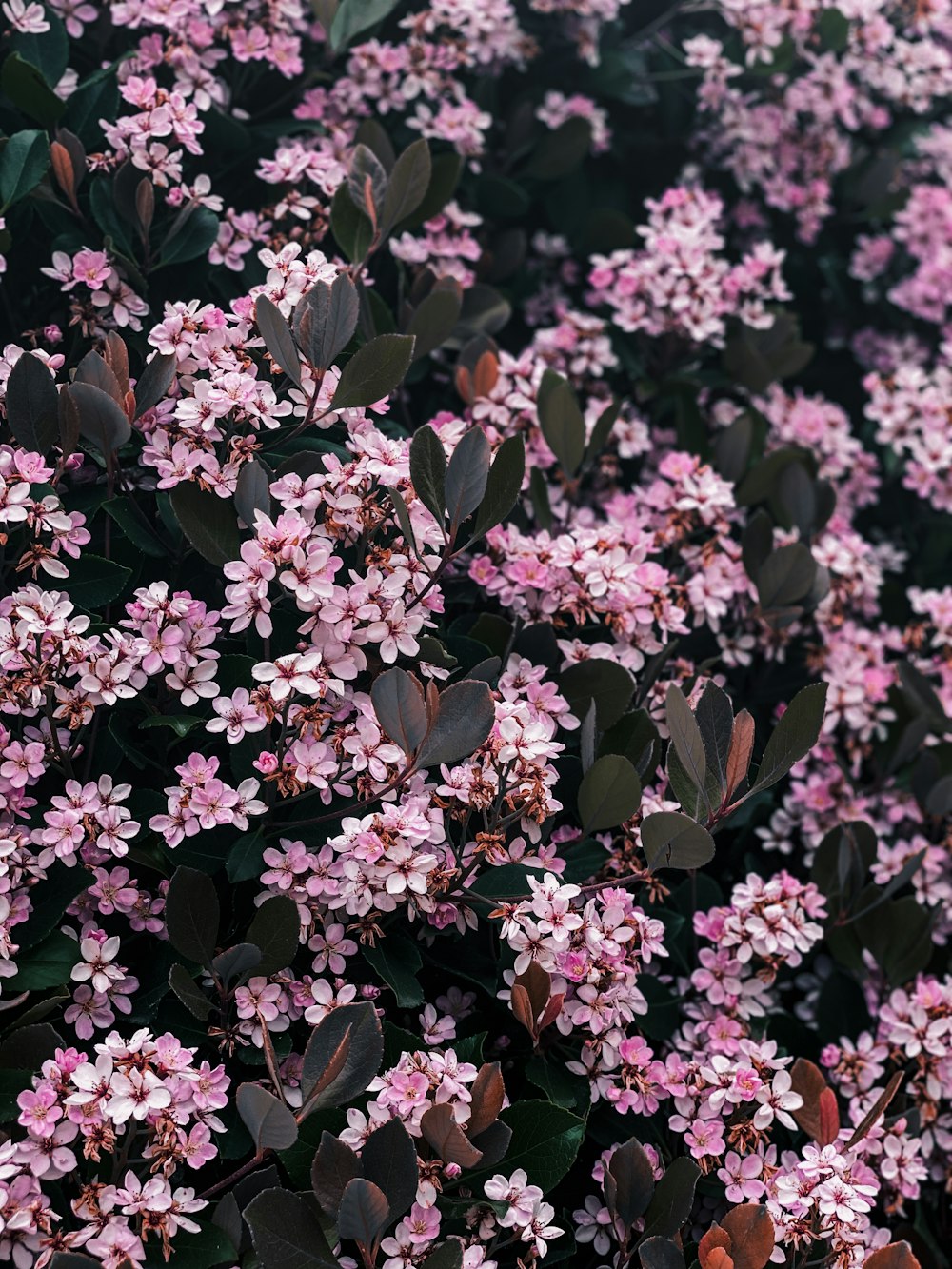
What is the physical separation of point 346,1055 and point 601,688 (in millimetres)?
696

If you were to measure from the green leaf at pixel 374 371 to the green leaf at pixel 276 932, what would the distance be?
685 millimetres

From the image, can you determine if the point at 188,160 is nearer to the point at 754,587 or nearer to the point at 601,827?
the point at 754,587

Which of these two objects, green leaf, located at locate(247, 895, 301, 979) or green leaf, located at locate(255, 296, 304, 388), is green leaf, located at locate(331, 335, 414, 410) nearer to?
green leaf, located at locate(255, 296, 304, 388)

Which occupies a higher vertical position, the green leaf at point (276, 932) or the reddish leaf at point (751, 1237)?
the green leaf at point (276, 932)

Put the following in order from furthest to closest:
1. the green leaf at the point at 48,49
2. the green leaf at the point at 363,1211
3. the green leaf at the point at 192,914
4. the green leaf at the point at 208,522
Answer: the green leaf at the point at 48,49
the green leaf at the point at 208,522
the green leaf at the point at 192,914
the green leaf at the point at 363,1211

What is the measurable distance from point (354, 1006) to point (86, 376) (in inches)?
34.9

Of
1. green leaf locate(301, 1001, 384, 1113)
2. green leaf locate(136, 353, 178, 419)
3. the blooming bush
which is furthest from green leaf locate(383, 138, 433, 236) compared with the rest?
green leaf locate(301, 1001, 384, 1113)

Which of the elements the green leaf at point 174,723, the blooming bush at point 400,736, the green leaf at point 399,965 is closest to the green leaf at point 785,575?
the blooming bush at point 400,736

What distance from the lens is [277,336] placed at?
1.62 metres

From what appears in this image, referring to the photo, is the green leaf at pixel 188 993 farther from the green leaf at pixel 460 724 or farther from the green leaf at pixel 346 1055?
the green leaf at pixel 460 724

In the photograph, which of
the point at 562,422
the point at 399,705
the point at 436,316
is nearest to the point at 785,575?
the point at 562,422

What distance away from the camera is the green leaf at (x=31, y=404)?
5.27 ft

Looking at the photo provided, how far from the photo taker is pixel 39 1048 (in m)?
1.41

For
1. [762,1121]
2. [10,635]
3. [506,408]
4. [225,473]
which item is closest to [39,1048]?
[10,635]
